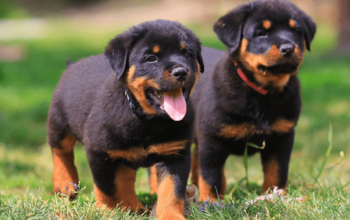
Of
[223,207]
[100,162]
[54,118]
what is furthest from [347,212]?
[54,118]

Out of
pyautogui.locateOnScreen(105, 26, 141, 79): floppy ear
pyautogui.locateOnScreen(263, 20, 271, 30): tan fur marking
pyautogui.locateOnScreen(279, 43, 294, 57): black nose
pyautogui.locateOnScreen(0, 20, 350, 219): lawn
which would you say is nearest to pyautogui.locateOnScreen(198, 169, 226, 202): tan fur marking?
pyautogui.locateOnScreen(0, 20, 350, 219): lawn

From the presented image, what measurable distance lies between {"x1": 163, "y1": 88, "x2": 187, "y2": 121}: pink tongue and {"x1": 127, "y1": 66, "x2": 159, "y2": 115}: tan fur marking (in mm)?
112

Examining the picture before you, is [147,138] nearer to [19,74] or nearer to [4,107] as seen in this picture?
[4,107]

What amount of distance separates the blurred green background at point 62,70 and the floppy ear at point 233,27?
1.22 meters

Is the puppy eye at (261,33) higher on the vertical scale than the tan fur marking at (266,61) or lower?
higher

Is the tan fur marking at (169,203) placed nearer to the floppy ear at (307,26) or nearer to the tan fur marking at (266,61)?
the tan fur marking at (266,61)

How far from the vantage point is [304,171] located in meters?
4.59

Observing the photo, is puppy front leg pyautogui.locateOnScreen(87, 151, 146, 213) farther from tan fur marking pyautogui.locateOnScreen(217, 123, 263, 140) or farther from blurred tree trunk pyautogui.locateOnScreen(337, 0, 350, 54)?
blurred tree trunk pyautogui.locateOnScreen(337, 0, 350, 54)

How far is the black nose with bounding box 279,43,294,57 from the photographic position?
3.68 meters

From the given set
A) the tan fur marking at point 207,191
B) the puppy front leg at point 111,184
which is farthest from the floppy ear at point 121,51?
the tan fur marking at point 207,191

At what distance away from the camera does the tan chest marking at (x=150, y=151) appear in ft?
10.4

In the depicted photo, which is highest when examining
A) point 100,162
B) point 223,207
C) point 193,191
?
point 100,162

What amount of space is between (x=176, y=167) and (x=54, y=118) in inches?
52.0

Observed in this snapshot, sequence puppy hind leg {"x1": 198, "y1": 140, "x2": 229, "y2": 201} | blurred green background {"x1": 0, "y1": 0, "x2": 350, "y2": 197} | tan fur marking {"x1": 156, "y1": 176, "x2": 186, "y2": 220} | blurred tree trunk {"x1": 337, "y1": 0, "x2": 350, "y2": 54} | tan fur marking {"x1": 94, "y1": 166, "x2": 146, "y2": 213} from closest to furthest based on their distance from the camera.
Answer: tan fur marking {"x1": 156, "y1": 176, "x2": 186, "y2": 220}
tan fur marking {"x1": 94, "y1": 166, "x2": 146, "y2": 213}
puppy hind leg {"x1": 198, "y1": 140, "x2": 229, "y2": 201}
blurred green background {"x1": 0, "y1": 0, "x2": 350, "y2": 197}
blurred tree trunk {"x1": 337, "y1": 0, "x2": 350, "y2": 54}
